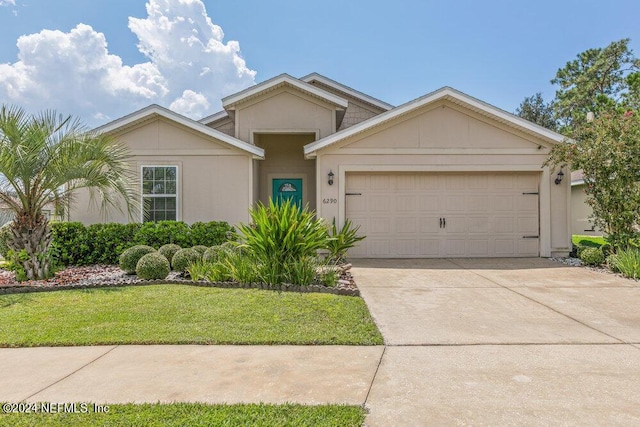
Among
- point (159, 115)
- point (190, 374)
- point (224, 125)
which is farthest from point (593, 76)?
point (190, 374)

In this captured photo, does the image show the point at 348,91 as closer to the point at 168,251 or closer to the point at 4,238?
the point at 168,251

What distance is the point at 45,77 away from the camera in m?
13.3

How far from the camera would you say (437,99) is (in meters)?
10.9

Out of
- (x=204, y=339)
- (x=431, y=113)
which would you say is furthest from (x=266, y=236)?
(x=431, y=113)

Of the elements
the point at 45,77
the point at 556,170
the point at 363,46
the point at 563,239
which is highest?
the point at 363,46

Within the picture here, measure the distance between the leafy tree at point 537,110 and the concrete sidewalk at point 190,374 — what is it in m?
41.6

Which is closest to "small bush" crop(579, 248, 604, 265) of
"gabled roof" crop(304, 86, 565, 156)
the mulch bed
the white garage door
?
the white garage door

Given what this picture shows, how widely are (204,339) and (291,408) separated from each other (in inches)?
72.1

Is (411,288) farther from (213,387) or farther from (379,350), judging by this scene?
(213,387)

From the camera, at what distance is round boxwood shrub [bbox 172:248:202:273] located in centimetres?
822

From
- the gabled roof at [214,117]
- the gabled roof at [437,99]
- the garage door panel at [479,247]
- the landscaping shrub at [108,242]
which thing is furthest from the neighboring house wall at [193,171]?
the garage door panel at [479,247]

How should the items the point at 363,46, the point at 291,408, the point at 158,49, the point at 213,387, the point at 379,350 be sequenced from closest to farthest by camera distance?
1. the point at 291,408
2. the point at 213,387
3. the point at 379,350
4. the point at 363,46
5. the point at 158,49

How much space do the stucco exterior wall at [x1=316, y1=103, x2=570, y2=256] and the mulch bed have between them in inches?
139

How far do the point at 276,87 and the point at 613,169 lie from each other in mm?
9255
